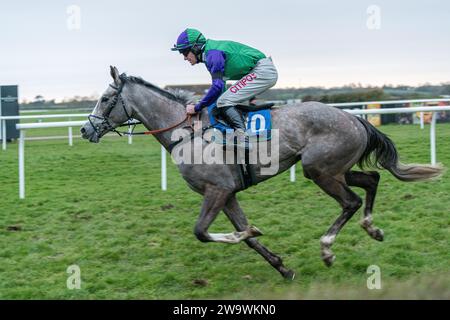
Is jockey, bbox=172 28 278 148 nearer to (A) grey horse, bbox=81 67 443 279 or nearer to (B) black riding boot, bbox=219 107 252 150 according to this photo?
(B) black riding boot, bbox=219 107 252 150

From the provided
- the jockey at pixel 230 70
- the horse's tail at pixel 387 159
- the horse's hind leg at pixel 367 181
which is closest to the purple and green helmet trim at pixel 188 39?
the jockey at pixel 230 70

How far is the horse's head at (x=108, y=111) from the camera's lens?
18.5 ft

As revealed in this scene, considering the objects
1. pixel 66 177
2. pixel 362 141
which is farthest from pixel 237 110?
pixel 66 177

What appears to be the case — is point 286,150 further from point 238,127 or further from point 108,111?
point 108,111

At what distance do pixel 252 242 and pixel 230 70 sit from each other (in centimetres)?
148

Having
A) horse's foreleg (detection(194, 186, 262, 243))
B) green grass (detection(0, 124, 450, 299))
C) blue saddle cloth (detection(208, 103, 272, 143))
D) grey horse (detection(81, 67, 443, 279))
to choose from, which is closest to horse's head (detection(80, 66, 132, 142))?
grey horse (detection(81, 67, 443, 279))

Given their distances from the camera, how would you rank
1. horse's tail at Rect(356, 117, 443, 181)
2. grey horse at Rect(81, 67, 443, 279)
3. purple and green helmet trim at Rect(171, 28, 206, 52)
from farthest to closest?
horse's tail at Rect(356, 117, 443, 181) → purple and green helmet trim at Rect(171, 28, 206, 52) → grey horse at Rect(81, 67, 443, 279)

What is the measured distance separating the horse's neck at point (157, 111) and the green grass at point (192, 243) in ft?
3.92

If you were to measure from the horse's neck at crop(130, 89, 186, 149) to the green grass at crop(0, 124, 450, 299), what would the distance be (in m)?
1.19

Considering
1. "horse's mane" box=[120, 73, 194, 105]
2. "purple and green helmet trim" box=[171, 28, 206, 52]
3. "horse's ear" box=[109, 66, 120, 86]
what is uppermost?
"purple and green helmet trim" box=[171, 28, 206, 52]

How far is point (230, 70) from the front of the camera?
546 cm

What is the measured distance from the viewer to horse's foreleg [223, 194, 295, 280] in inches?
211
